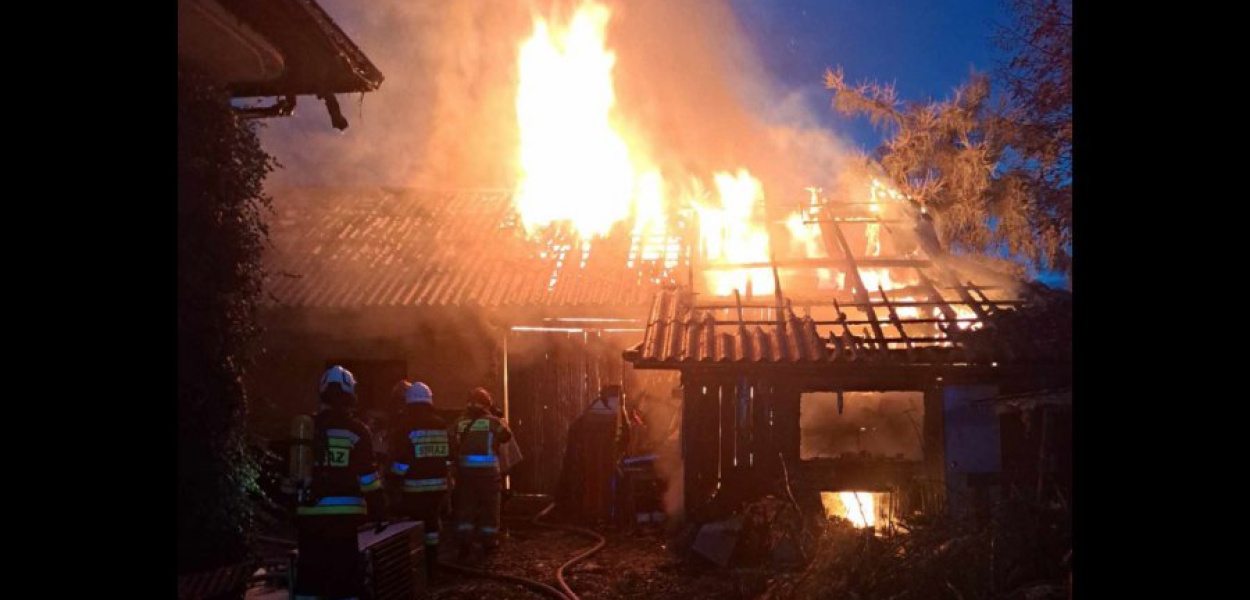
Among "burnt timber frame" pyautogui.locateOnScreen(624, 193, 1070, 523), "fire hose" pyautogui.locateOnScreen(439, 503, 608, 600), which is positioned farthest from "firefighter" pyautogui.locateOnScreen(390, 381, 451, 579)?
"burnt timber frame" pyautogui.locateOnScreen(624, 193, 1070, 523)

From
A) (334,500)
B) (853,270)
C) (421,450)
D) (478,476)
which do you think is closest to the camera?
(334,500)

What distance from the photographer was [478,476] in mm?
9617

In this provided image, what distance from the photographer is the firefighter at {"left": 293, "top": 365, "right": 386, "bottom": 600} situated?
6023 mm

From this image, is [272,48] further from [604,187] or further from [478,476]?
[604,187]

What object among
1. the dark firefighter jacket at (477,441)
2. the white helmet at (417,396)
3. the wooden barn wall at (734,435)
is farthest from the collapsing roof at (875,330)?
the white helmet at (417,396)

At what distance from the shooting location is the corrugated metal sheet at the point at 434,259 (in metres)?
13.2

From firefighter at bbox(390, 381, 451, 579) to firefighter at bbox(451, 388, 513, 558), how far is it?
105 cm

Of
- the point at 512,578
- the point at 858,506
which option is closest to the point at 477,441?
the point at 512,578

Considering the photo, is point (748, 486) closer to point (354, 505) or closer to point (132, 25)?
point (354, 505)

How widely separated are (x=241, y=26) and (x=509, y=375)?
7.72 m

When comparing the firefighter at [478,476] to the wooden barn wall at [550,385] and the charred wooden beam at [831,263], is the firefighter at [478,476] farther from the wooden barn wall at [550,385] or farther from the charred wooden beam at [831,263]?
the charred wooden beam at [831,263]

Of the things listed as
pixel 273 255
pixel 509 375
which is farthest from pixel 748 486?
pixel 273 255

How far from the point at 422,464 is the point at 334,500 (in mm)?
2230

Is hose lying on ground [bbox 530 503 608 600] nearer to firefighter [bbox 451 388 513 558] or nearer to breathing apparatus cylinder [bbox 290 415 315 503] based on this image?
firefighter [bbox 451 388 513 558]
